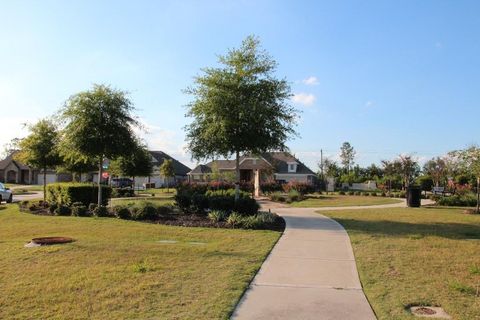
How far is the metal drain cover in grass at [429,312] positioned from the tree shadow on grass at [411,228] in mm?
7595

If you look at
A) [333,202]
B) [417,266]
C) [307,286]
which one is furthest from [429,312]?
[333,202]

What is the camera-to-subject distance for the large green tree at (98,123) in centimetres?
1945

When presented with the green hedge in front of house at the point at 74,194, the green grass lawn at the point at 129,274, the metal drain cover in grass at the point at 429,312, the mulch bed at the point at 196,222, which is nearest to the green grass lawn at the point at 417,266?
the metal drain cover in grass at the point at 429,312

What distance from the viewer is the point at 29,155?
81.3 ft

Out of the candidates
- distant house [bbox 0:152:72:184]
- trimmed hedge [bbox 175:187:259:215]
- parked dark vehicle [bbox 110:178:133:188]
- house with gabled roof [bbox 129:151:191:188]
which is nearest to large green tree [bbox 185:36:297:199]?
trimmed hedge [bbox 175:187:259:215]

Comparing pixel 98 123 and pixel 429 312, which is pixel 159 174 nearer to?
pixel 98 123

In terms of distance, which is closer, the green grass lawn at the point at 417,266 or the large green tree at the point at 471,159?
the green grass lawn at the point at 417,266

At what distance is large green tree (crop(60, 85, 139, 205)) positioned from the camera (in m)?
19.5

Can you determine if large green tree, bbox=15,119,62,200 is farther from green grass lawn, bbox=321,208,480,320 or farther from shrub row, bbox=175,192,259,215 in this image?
green grass lawn, bbox=321,208,480,320

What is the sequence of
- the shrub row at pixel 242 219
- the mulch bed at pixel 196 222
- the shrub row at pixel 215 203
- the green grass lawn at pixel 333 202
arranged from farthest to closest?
the green grass lawn at pixel 333 202 < the shrub row at pixel 215 203 < the mulch bed at pixel 196 222 < the shrub row at pixel 242 219

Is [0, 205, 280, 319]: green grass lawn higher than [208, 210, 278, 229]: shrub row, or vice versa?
[208, 210, 278, 229]: shrub row

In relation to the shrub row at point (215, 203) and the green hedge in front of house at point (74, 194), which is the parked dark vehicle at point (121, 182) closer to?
the green hedge in front of house at point (74, 194)

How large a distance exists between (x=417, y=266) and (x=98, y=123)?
1470 cm

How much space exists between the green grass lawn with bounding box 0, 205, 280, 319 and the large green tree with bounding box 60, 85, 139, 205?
703 cm
